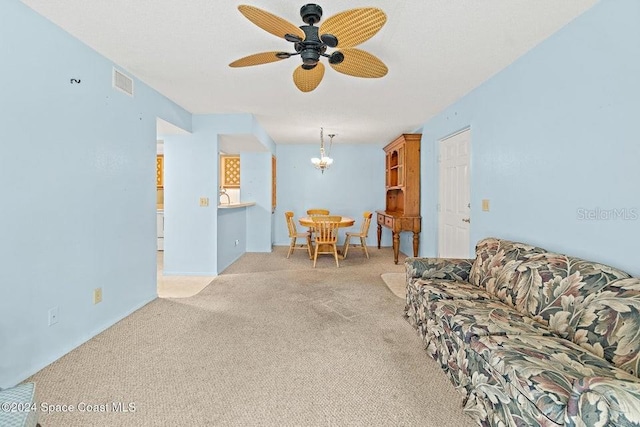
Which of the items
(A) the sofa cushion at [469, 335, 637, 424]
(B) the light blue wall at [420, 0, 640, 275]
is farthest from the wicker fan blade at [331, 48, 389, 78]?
(A) the sofa cushion at [469, 335, 637, 424]

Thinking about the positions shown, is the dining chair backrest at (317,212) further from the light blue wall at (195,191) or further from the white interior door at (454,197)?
the white interior door at (454,197)

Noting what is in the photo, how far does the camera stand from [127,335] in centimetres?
244

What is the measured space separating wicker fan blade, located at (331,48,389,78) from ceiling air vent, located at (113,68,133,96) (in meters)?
1.98

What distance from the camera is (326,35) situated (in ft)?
5.50

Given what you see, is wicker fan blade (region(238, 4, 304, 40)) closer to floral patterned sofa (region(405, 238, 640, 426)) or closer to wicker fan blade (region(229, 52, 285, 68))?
wicker fan blade (region(229, 52, 285, 68))

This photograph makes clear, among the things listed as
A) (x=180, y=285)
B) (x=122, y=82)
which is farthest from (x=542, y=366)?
(x=180, y=285)

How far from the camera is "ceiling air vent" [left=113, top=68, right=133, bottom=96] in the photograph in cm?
264

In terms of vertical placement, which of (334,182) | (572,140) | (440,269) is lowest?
(440,269)

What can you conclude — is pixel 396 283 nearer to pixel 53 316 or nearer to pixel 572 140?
pixel 572 140

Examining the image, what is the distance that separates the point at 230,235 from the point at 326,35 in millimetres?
3998

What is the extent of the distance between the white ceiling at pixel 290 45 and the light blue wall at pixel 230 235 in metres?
1.75

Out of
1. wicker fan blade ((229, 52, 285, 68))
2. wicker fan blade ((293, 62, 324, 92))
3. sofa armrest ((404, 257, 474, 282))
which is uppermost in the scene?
wicker fan blade ((229, 52, 285, 68))

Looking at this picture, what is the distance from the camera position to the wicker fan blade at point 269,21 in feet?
4.78

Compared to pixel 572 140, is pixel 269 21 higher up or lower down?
higher up
